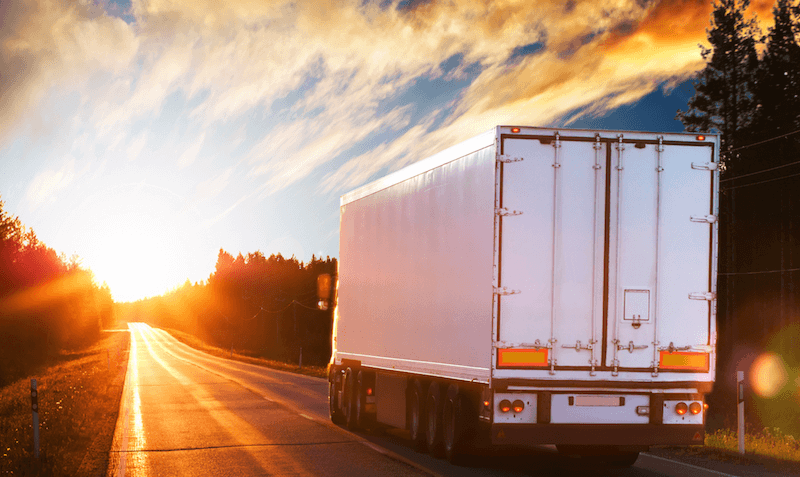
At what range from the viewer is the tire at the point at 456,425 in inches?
409

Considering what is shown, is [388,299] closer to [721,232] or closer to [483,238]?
[483,238]

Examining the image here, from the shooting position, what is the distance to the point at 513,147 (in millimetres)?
9719

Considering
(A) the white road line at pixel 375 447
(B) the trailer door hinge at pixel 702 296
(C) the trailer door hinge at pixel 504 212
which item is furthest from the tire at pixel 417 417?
(B) the trailer door hinge at pixel 702 296

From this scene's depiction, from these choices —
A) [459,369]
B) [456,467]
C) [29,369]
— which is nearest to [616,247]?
[459,369]

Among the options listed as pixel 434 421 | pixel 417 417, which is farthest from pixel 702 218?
pixel 417 417

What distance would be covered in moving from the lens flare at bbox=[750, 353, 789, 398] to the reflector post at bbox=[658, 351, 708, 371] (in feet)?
97.0

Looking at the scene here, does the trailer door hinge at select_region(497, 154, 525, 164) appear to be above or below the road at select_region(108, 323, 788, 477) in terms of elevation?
above

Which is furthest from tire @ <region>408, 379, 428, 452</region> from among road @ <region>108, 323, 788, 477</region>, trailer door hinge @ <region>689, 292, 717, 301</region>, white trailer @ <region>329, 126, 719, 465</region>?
trailer door hinge @ <region>689, 292, 717, 301</region>

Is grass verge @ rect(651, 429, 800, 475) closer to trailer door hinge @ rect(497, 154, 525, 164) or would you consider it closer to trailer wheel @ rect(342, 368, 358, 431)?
trailer door hinge @ rect(497, 154, 525, 164)

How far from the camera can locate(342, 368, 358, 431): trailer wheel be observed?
15434mm

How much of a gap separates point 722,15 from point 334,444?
1377 inches

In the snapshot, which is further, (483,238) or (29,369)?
(29,369)

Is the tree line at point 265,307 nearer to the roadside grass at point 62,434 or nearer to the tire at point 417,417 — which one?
the roadside grass at point 62,434

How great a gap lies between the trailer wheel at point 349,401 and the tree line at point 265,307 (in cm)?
7690
